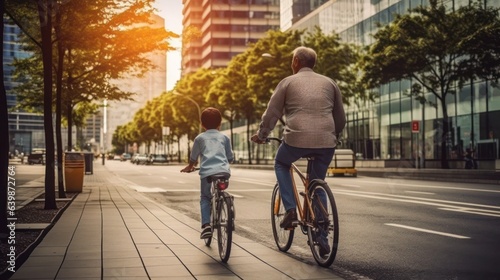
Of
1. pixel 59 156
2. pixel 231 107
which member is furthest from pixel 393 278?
pixel 231 107

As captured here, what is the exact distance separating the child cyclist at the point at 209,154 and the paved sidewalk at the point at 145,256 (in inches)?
20.0

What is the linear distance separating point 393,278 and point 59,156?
13.0m

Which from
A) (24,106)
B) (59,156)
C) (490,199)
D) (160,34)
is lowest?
(490,199)

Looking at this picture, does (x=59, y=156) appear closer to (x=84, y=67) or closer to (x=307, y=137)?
(x=84, y=67)

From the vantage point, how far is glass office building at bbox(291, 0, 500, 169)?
36344 millimetres

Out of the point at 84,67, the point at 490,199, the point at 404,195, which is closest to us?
the point at 490,199

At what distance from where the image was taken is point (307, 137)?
572 centimetres

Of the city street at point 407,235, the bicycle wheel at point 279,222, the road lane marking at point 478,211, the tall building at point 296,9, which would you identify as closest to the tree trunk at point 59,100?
the city street at point 407,235

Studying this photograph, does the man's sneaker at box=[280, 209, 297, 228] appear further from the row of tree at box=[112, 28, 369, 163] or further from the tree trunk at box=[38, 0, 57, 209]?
the row of tree at box=[112, 28, 369, 163]

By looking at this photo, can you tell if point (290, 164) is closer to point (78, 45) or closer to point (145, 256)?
point (145, 256)

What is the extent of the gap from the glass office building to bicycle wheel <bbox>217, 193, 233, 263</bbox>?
2830cm

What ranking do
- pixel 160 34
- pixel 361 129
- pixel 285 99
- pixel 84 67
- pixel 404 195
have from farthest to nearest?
1. pixel 361 129
2. pixel 84 67
3. pixel 160 34
4. pixel 404 195
5. pixel 285 99

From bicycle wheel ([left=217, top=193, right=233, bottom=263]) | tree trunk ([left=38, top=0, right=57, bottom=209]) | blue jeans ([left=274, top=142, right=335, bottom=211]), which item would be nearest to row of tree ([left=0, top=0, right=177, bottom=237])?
tree trunk ([left=38, top=0, right=57, bottom=209])

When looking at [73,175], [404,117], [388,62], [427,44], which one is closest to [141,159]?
[404,117]
